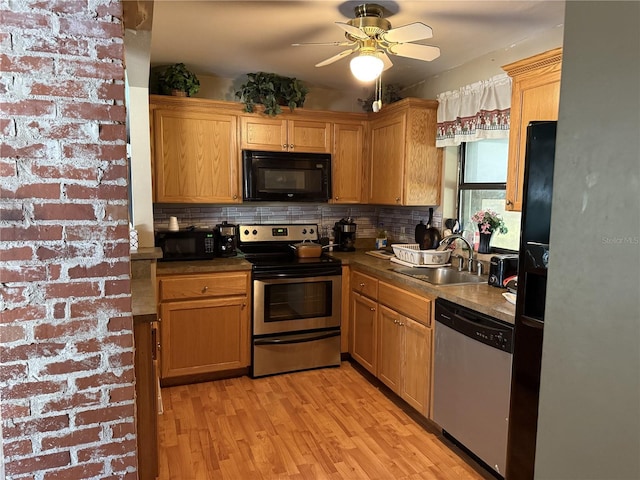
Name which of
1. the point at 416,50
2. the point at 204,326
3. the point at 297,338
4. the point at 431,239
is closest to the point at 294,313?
the point at 297,338

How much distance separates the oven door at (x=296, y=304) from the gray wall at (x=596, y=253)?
2.84m

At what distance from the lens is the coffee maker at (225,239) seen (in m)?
3.48

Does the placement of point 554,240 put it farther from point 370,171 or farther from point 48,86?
point 370,171

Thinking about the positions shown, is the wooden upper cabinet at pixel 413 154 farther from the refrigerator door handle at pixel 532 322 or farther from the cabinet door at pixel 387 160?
the refrigerator door handle at pixel 532 322

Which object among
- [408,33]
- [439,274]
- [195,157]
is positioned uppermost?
[408,33]

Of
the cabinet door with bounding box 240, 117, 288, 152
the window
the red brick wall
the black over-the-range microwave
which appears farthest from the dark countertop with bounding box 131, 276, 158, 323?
the window

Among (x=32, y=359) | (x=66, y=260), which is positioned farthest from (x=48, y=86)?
(x=32, y=359)

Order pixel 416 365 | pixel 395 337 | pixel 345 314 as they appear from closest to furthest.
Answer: pixel 416 365
pixel 395 337
pixel 345 314

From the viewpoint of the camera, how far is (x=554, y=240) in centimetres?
52

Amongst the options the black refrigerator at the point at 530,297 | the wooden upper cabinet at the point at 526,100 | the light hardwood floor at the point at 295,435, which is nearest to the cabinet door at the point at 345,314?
A: the light hardwood floor at the point at 295,435

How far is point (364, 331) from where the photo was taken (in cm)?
337

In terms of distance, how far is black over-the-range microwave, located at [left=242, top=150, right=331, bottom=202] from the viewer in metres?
3.51

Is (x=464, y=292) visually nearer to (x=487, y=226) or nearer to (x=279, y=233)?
(x=487, y=226)

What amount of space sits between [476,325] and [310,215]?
219cm
